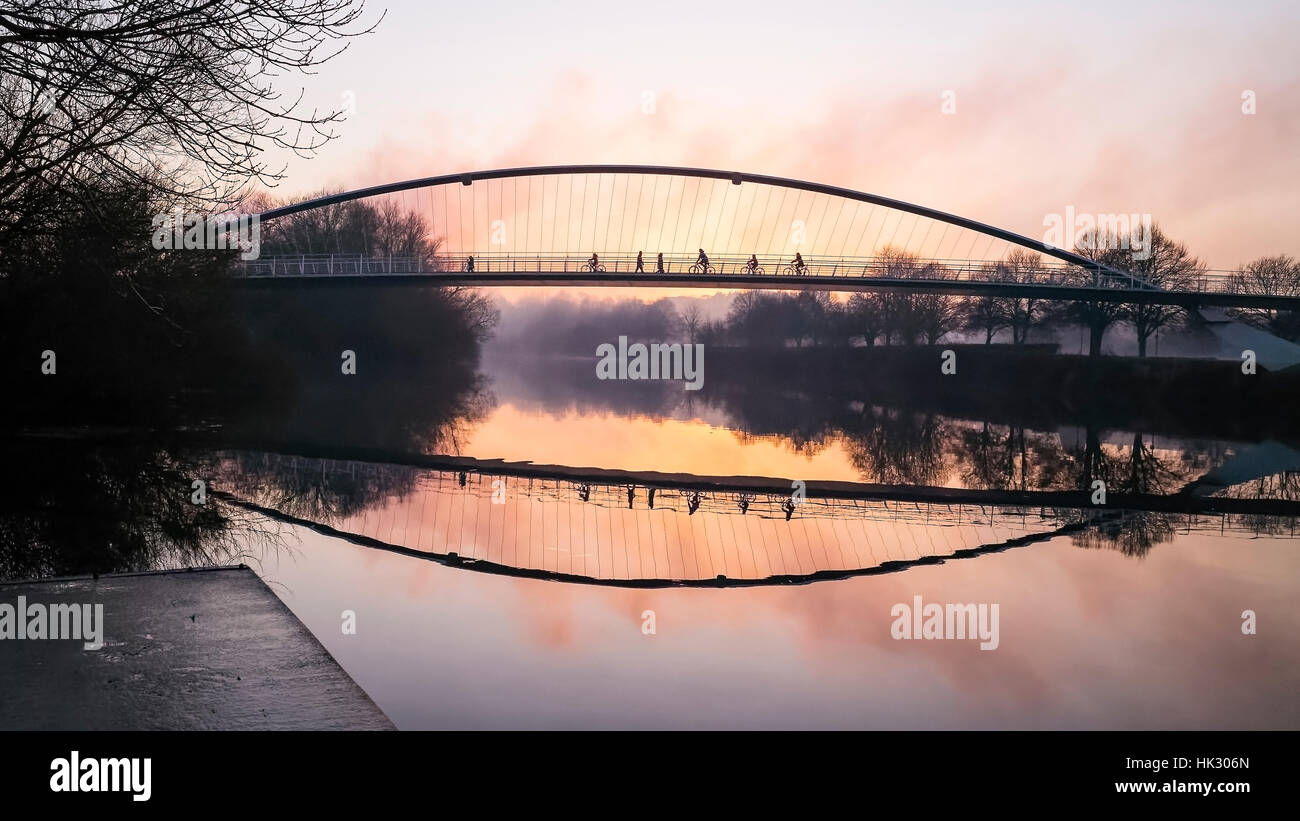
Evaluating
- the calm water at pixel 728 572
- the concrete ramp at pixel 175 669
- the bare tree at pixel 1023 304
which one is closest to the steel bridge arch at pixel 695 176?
the bare tree at pixel 1023 304

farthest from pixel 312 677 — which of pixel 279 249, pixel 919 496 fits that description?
pixel 279 249

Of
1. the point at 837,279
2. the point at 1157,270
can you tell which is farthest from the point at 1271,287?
the point at 837,279

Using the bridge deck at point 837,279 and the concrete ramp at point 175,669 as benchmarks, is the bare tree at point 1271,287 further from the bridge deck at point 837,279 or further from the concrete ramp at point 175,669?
the concrete ramp at point 175,669

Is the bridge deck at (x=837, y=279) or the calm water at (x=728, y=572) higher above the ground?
the bridge deck at (x=837, y=279)

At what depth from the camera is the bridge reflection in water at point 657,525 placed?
10812 millimetres

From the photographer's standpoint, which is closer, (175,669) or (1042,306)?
(175,669)

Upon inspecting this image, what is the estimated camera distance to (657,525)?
13.8 metres

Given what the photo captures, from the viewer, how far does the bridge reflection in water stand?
10812mm

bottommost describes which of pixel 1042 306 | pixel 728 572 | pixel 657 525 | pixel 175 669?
pixel 728 572

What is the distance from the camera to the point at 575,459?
2155 cm

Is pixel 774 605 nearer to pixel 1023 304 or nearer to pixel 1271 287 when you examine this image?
pixel 1023 304
